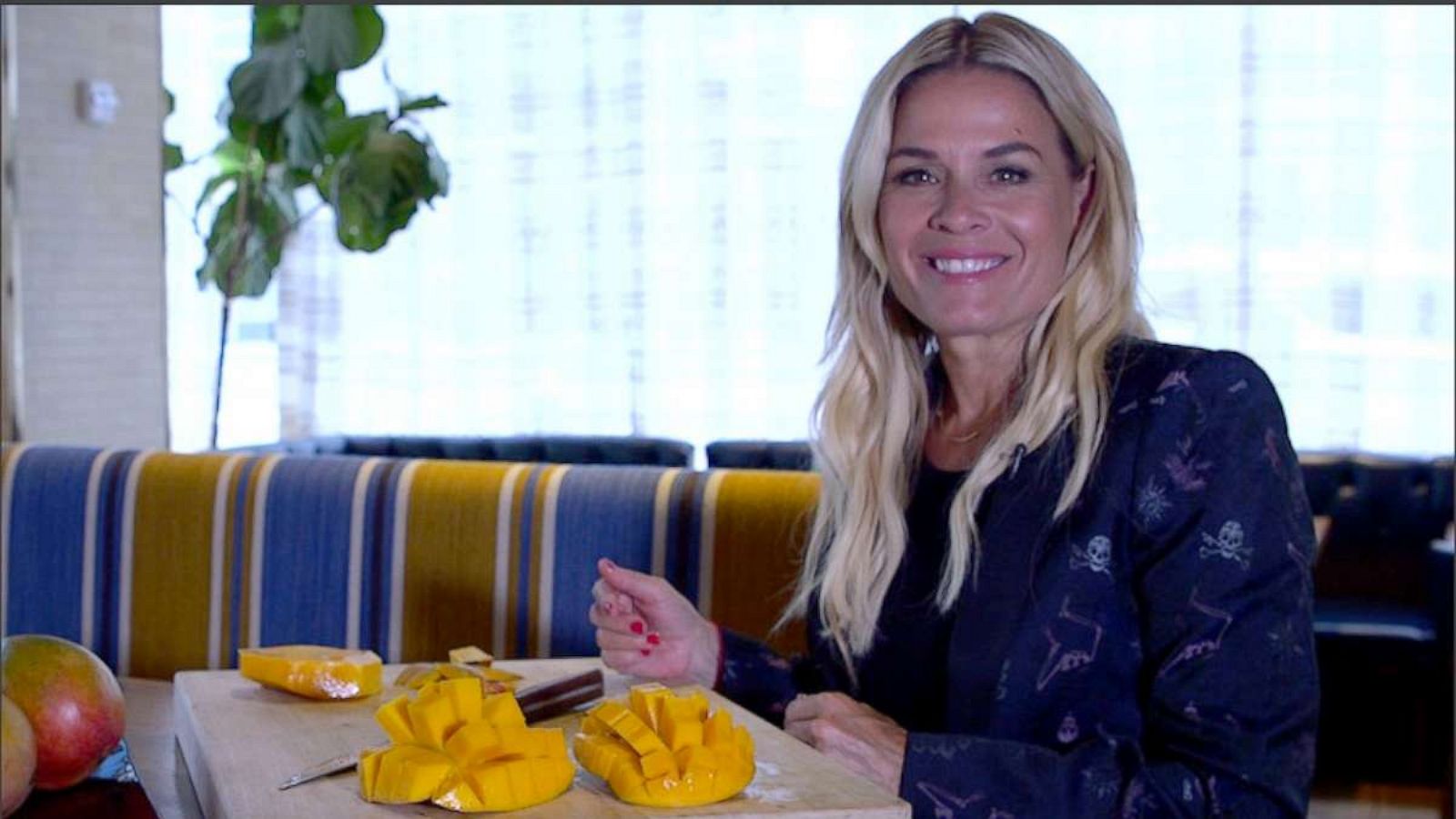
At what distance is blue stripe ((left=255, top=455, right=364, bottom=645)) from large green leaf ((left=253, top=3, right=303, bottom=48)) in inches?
124

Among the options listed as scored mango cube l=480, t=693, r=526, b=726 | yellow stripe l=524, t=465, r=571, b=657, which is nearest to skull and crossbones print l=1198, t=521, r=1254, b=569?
scored mango cube l=480, t=693, r=526, b=726

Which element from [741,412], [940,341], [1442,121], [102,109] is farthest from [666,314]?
[940,341]

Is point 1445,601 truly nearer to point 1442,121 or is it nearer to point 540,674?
point 1442,121

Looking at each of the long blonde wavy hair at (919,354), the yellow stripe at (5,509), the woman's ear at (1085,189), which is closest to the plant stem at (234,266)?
the yellow stripe at (5,509)

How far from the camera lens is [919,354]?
1.97m

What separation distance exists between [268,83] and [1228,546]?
4530 millimetres

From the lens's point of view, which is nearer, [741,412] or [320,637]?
[320,637]

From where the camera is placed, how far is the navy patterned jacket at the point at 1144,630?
1488 millimetres

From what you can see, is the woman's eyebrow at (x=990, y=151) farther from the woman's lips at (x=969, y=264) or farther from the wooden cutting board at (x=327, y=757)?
the wooden cutting board at (x=327, y=757)

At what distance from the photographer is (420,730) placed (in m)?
1.19

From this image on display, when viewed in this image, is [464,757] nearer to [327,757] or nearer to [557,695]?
[327,757]

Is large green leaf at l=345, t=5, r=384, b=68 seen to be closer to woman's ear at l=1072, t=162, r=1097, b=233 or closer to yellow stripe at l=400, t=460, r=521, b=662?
yellow stripe at l=400, t=460, r=521, b=662

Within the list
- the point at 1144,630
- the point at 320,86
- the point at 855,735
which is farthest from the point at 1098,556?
the point at 320,86

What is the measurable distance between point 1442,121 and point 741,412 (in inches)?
102
